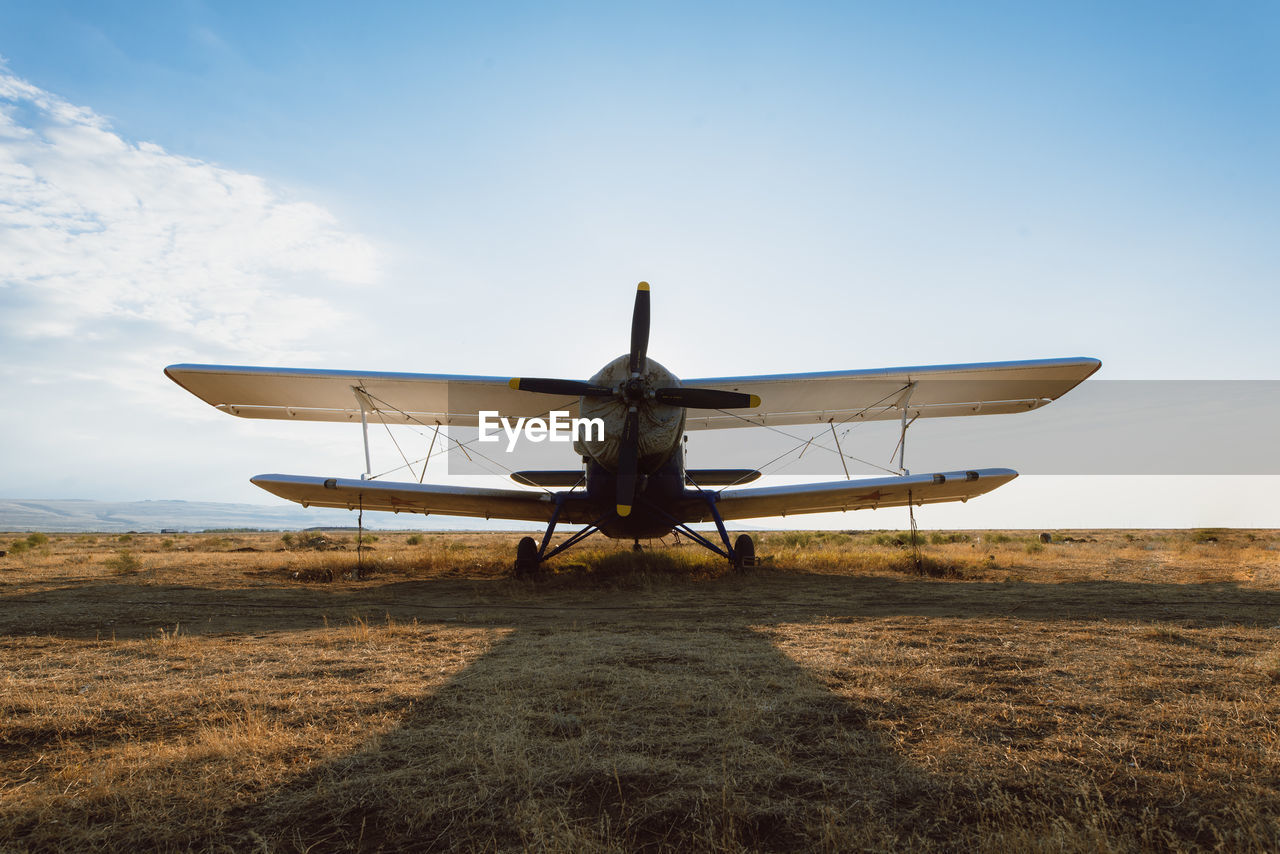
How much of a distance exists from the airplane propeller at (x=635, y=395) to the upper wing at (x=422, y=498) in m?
1.77

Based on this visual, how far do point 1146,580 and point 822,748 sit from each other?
10510mm

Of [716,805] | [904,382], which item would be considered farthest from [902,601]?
[716,805]

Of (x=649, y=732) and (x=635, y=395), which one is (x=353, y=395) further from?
(x=649, y=732)

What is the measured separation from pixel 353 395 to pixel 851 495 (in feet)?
31.8

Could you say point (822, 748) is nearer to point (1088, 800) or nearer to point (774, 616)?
point (1088, 800)

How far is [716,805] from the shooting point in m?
2.32

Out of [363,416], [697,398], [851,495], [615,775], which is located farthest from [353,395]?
[615,775]

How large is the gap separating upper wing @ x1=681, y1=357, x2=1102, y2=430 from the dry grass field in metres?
5.03

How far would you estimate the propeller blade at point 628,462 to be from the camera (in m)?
9.58

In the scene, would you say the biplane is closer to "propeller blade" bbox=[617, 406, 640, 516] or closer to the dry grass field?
"propeller blade" bbox=[617, 406, 640, 516]

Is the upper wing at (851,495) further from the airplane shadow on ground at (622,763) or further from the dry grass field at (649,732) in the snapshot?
the airplane shadow on ground at (622,763)

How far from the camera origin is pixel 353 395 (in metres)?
11.9

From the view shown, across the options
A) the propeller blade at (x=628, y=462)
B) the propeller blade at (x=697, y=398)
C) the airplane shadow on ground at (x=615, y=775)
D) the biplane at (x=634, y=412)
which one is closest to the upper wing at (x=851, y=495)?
the biplane at (x=634, y=412)

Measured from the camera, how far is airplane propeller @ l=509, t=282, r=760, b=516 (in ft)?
31.2
